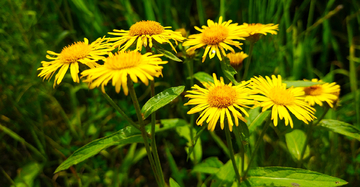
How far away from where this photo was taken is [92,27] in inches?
67.3

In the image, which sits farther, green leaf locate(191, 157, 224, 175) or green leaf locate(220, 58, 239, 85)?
green leaf locate(191, 157, 224, 175)

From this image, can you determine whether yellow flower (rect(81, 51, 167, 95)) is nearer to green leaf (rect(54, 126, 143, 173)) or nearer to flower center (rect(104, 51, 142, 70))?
flower center (rect(104, 51, 142, 70))

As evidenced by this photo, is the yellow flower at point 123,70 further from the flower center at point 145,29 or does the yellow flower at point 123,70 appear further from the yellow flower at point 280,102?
the yellow flower at point 280,102

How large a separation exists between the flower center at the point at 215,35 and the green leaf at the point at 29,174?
1.32 metres

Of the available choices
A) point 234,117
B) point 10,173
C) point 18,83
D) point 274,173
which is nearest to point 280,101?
point 234,117

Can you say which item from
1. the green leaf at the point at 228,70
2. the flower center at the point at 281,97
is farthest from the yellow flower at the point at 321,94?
the green leaf at the point at 228,70

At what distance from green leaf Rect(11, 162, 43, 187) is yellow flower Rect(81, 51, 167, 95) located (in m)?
1.12

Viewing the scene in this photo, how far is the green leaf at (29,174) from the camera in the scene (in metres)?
1.47

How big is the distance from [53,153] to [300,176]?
4.95 ft

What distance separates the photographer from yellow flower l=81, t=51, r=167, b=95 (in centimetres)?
69

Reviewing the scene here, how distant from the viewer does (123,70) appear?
2.35ft

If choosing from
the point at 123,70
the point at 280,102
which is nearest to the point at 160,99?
the point at 123,70

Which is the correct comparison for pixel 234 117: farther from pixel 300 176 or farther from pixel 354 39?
pixel 354 39

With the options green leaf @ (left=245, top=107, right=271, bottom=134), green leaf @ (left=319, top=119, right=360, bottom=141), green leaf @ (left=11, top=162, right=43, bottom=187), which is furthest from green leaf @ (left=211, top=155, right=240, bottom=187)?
green leaf @ (left=11, top=162, right=43, bottom=187)
